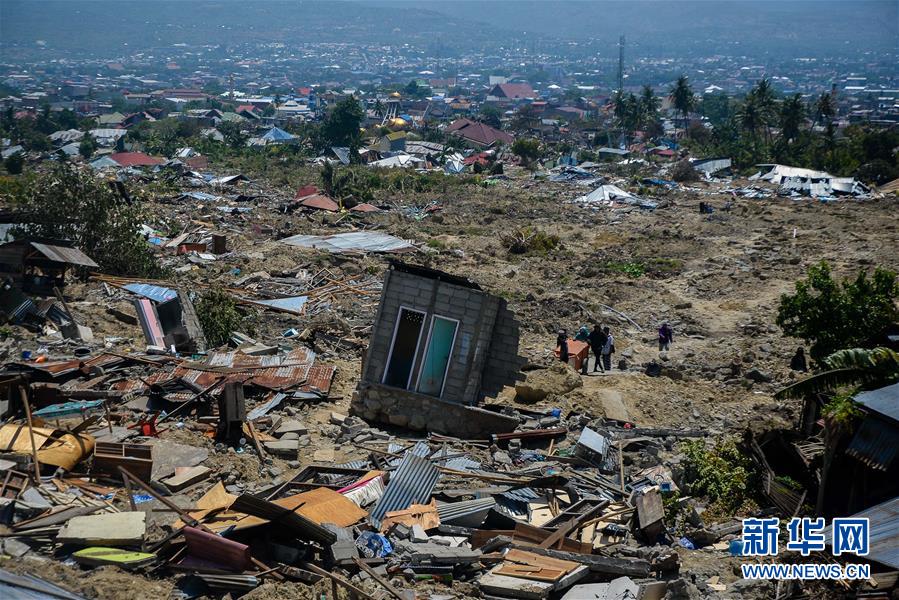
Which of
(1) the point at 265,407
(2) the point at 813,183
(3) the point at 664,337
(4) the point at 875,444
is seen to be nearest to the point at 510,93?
(2) the point at 813,183

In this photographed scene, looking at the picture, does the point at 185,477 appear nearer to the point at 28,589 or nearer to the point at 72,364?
the point at 28,589

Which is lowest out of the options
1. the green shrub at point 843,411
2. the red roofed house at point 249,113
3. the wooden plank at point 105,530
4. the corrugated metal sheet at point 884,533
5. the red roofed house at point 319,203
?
the red roofed house at point 249,113

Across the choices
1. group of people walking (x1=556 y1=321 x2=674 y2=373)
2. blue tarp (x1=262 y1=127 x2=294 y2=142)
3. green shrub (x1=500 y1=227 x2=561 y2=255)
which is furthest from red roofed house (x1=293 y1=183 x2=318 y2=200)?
blue tarp (x1=262 y1=127 x2=294 y2=142)

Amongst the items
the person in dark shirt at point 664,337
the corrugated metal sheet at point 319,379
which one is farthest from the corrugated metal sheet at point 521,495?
the person in dark shirt at point 664,337

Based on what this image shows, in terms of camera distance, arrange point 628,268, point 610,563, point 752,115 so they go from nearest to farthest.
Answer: point 610,563
point 628,268
point 752,115

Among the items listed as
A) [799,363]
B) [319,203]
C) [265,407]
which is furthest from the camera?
[319,203]

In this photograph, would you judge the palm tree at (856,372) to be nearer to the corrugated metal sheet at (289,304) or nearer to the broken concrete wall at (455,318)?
the broken concrete wall at (455,318)

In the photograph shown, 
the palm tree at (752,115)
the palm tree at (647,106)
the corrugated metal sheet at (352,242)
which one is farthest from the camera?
the palm tree at (647,106)

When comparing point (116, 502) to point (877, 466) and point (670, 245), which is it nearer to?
point (877, 466)

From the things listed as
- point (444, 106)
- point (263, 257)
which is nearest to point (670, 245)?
point (263, 257)
